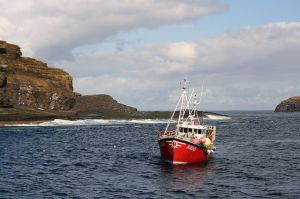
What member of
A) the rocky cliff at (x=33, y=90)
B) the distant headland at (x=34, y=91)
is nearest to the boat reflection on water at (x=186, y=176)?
the distant headland at (x=34, y=91)

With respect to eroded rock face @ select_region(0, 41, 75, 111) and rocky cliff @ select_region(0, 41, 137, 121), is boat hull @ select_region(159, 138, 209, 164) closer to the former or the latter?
rocky cliff @ select_region(0, 41, 137, 121)

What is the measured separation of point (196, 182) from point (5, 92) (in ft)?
405

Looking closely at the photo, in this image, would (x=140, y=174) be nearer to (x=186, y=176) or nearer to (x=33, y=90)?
(x=186, y=176)

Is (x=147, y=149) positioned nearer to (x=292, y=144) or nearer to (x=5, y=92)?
(x=292, y=144)

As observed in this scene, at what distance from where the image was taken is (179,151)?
49.9 meters

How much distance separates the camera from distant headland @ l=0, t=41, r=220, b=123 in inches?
5807

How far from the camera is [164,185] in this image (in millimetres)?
39969

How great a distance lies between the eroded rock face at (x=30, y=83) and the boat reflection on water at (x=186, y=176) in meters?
→ 109

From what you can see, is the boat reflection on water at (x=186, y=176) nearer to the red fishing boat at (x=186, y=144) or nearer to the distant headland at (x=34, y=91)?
the red fishing boat at (x=186, y=144)

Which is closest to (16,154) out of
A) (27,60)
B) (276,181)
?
(276,181)

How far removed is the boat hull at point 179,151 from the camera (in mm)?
49584

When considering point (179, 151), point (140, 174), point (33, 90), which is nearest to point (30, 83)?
point (33, 90)

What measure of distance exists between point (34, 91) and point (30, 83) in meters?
4.18

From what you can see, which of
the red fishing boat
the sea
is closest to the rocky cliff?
the sea
